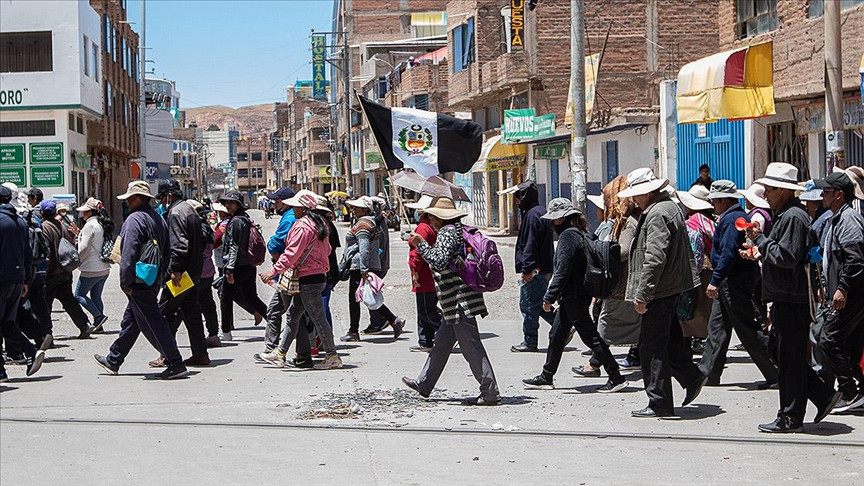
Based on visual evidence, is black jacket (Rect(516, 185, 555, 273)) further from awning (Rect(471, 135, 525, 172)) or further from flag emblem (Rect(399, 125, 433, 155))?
awning (Rect(471, 135, 525, 172))

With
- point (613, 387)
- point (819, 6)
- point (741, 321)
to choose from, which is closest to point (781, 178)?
point (741, 321)

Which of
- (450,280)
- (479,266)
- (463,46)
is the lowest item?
(450,280)

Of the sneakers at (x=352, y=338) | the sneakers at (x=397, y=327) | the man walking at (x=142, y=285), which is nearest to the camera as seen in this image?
the man walking at (x=142, y=285)

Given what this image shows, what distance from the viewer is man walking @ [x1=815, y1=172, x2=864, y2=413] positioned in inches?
296

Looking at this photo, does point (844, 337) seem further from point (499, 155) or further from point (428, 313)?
point (499, 155)

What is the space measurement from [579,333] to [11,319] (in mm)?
5296

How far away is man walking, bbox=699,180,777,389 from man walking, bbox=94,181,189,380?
16.2 feet

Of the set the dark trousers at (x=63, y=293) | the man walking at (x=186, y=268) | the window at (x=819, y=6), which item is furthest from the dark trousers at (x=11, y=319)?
the window at (x=819, y=6)

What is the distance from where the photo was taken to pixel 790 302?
24.8ft

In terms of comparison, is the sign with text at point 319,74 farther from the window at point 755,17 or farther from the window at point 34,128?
the window at point 755,17

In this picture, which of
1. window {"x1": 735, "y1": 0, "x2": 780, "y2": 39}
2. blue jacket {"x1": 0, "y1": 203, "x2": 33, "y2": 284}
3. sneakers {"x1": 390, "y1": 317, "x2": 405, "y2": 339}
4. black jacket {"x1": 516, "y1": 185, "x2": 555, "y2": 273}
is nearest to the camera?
blue jacket {"x1": 0, "y1": 203, "x2": 33, "y2": 284}

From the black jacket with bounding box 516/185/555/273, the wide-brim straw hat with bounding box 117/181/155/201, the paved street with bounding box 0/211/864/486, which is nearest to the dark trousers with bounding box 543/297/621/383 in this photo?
the paved street with bounding box 0/211/864/486

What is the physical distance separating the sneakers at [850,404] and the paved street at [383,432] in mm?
210

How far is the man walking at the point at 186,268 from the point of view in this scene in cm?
1093
